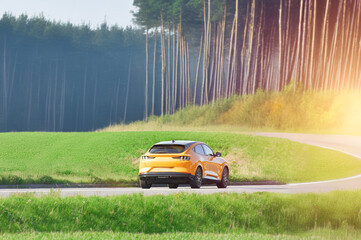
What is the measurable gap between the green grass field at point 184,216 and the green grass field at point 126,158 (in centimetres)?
765

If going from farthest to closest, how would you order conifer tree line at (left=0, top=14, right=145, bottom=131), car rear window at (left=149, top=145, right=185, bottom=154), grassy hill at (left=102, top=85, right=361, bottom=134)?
conifer tree line at (left=0, top=14, right=145, bottom=131) < grassy hill at (left=102, top=85, right=361, bottom=134) < car rear window at (left=149, top=145, right=185, bottom=154)

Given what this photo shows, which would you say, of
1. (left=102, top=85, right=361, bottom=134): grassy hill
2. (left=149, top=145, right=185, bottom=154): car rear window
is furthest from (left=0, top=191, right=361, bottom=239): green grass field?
(left=102, top=85, right=361, bottom=134): grassy hill

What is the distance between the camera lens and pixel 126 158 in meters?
29.6

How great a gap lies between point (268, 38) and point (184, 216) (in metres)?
53.0

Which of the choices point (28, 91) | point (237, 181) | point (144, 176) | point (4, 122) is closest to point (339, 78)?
point (237, 181)

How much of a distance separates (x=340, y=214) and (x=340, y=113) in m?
22.7

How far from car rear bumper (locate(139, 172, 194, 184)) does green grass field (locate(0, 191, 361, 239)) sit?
3.80 ft

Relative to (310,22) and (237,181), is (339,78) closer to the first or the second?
(310,22)

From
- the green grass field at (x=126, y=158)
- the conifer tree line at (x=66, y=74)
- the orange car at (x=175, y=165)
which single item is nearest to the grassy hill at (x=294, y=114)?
the green grass field at (x=126, y=158)

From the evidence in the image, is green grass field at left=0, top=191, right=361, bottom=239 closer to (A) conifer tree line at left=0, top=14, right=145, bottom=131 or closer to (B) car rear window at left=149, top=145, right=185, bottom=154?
(B) car rear window at left=149, top=145, right=185, bottom=154

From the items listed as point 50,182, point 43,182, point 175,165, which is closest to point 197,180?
point 175,165

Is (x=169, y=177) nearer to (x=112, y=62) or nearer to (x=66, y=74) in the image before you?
(x=66, y=74)

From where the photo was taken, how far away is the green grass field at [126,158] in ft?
81.3

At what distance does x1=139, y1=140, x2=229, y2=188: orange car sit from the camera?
54.4ft
